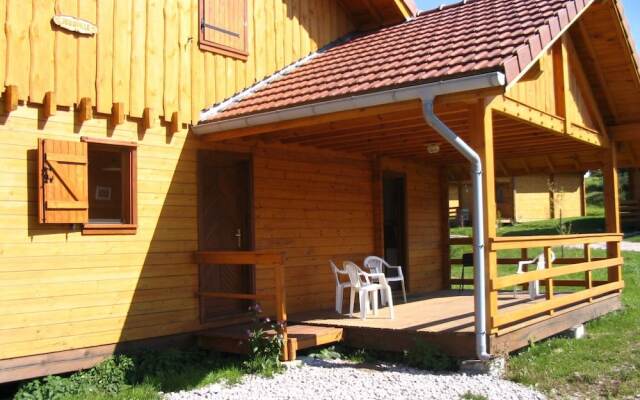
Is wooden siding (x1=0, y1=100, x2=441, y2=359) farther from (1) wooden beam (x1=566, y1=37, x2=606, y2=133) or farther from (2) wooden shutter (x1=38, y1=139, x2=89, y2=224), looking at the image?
(1) wooden beam (x1=566, y1=37, x2=606, y2=133)

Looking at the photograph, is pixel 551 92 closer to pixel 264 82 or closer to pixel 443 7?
pixel 443 7

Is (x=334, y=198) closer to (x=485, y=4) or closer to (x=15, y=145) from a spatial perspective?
(x=485, y=4)

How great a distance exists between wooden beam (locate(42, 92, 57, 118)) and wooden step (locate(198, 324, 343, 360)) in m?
2.95

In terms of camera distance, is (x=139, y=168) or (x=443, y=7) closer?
(x=139, y=168)

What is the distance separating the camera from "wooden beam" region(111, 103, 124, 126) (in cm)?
710

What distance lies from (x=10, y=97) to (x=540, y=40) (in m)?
5.15

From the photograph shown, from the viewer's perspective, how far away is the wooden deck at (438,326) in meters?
6.79

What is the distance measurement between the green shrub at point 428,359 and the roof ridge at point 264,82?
143 inches

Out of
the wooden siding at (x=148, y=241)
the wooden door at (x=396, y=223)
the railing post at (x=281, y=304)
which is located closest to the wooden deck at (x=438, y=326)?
the railing post at (x=281, y=304)

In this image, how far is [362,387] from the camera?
6234mm

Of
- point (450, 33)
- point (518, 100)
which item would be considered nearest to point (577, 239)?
point (518, 100)

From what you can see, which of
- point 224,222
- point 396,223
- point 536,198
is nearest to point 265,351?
point 224,222

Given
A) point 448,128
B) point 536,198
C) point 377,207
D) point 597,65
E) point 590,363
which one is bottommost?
→ point 590,363

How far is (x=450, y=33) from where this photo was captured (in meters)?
8.09
